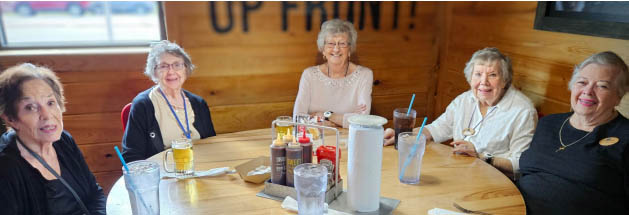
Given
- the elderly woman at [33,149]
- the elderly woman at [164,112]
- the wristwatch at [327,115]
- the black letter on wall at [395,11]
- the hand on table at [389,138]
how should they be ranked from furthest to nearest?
the black letter on wall at [395,11]
the wristwatch at [327,115]
the elderly woman at [164,112]
the hand on table at [389,138]
the elderly woman at [33,149]

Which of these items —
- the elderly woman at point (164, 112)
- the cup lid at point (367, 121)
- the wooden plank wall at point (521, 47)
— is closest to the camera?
the cup lid at point (367, 121)

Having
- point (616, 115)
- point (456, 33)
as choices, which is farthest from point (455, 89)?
point (616, 115)

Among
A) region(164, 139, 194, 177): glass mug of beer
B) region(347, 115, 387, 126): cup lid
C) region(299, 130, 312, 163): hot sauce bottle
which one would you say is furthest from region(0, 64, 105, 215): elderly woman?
region(347, 115, 387, 126): cup lid

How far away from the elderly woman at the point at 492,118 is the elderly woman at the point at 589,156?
0.15 m

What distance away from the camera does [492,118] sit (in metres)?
1.98

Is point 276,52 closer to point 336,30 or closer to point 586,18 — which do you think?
point 336,30

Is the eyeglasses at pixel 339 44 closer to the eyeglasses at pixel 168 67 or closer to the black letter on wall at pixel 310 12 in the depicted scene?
the black letter on wall at pixel 310 12

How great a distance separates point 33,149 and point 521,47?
2.45 metres

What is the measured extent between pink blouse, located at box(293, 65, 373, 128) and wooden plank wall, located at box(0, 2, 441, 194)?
1.03 ft

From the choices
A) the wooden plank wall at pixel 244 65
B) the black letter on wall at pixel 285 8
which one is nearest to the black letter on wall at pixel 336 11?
the wooden plank wall at pixel 244 65

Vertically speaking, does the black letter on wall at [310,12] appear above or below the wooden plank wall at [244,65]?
above

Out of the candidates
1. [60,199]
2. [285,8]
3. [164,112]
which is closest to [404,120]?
[164,112]

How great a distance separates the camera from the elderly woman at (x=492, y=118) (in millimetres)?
1846

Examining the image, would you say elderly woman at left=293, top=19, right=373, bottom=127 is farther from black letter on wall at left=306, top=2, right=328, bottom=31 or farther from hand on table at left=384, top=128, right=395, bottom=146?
hand on table at left=384, top=128, right=395, bottom=146
